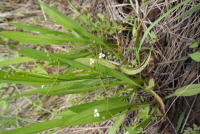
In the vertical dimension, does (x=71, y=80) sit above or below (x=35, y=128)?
above

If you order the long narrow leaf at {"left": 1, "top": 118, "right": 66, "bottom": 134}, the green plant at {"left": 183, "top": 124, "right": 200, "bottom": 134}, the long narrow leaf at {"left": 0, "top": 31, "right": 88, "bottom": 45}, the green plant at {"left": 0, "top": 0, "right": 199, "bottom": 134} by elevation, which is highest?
the long narrow leaf at {"left": 0, "top": 31, "right": 88, "bottom": 45}

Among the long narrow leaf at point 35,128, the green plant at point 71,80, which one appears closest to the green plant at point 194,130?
the green plant at point 71,80

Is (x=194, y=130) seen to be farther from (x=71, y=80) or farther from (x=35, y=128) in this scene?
(x=35, y=128)

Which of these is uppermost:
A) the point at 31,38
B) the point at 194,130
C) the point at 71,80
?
the point at 31,38

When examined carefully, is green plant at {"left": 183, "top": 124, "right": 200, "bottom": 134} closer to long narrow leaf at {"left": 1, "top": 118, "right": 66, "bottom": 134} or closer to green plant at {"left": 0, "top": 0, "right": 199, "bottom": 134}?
green plant at {"left": 0, "top": 0, "right": 199, "bottom": 134}

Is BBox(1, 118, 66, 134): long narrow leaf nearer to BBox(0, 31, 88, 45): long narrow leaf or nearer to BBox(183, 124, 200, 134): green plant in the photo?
BBox(0, 31, 88, 45): long narrow leaf

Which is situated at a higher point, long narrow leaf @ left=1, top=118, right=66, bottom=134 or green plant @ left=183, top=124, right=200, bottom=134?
long narrow leaf @ left=1, top=118, right=66, bottom=134

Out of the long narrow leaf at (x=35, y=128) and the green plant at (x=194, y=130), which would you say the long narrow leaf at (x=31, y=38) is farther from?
the green plant at (x=194, y=130)

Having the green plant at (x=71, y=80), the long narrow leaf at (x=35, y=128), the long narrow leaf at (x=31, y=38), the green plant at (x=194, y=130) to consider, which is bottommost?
the green plant at (x=194, y=130)

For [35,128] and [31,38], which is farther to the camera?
[31,38]

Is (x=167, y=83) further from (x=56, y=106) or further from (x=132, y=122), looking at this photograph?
(x=56, y=106)

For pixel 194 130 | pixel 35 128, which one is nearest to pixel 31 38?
pixel 35 128

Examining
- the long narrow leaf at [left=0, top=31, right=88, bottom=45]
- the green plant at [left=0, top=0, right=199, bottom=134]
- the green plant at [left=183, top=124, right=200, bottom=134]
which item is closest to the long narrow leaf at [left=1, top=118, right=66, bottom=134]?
the green plant at [left=0, top=0, right=199, bottom=134]

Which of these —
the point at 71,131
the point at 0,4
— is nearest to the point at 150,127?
the point at 71,131
